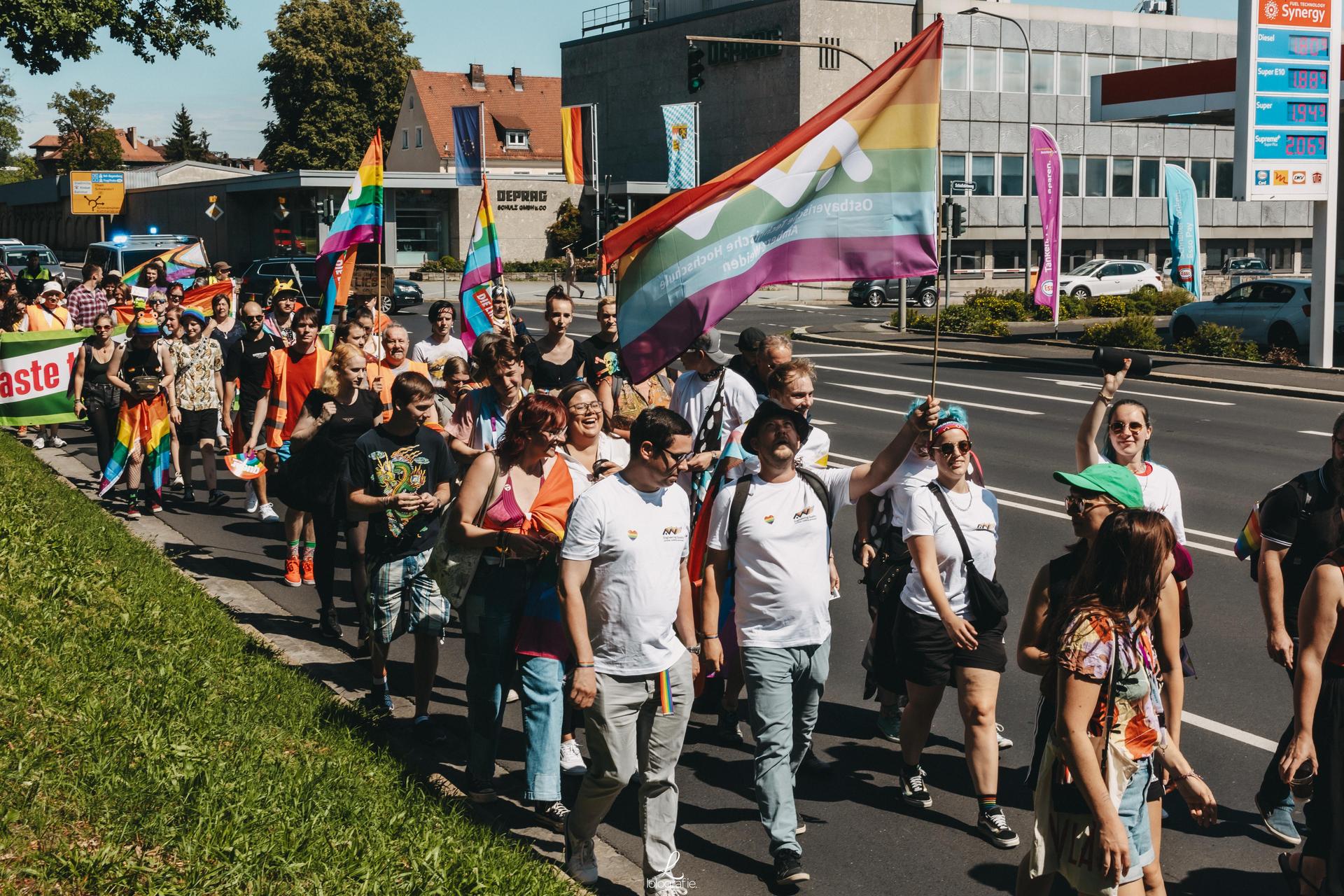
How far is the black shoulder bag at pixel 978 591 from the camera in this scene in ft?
18.6

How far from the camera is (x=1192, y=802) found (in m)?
4.36

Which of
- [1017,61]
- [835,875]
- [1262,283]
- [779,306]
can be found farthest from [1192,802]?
[1017,61]

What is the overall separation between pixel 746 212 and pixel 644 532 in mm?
1837

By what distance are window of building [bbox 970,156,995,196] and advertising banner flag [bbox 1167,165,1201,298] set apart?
2685cm

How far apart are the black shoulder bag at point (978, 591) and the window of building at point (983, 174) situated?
56.1 metres

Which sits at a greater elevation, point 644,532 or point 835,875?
point 644,532

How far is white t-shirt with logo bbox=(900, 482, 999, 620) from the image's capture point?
565 centimetres

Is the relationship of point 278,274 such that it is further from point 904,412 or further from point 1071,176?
point 1071,176

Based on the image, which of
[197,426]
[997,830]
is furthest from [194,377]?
[997,830]

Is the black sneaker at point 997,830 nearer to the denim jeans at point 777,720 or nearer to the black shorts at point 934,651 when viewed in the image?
the black shorts at point 934,651

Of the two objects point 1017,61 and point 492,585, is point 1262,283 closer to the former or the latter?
point 492,585

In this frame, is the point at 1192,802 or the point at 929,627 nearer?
the point at 1192,802

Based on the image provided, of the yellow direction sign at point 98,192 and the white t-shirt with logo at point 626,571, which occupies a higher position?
the yellow direction sign at point 98,192

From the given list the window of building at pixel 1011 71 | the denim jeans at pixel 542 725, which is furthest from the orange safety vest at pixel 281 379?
the window of building at pixel 1011 71
